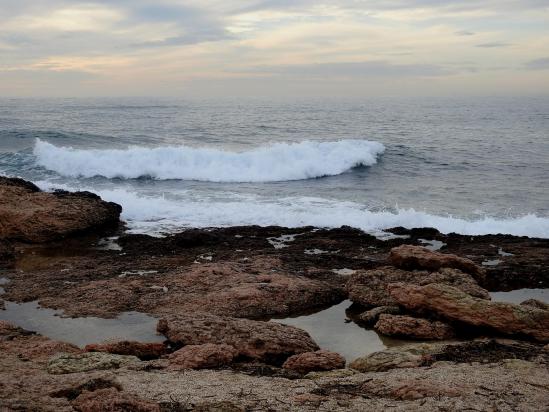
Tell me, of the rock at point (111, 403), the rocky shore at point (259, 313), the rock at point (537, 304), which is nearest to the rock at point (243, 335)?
the rocky shore at point (259, 313)

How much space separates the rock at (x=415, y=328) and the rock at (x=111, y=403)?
406 centimetres

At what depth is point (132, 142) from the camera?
1357 inches

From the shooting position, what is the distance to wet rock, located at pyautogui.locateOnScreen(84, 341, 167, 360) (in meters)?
6.84

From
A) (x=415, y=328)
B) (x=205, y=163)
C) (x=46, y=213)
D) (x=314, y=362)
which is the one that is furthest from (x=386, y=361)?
(x=205, y=163)

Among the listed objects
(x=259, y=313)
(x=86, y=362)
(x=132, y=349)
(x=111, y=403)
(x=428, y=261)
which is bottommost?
(x=259, y=313)

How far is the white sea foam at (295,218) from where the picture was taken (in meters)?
15.0

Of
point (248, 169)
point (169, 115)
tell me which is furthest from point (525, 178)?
point (169, 115)

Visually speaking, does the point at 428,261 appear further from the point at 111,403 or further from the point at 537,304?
the point at 111,403

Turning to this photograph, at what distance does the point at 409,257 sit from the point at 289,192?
454 inches

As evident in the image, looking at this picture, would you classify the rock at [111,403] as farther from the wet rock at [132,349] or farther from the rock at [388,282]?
the rock at [388,282]

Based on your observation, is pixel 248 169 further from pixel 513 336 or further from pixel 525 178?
pixel 513 336

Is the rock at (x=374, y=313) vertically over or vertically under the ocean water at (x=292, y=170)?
under

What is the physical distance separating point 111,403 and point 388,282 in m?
5.72

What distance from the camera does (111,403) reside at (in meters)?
4.80
